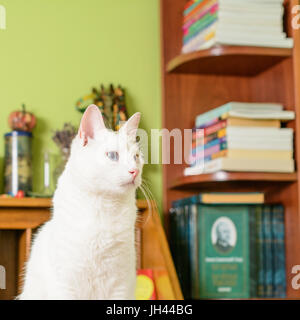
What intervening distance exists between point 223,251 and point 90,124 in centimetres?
78

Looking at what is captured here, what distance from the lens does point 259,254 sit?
4.95ft

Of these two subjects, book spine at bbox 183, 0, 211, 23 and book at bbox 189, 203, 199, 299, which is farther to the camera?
book spine at bbox 183, 0, 211, 23

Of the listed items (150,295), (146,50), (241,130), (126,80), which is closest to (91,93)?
(126,80)

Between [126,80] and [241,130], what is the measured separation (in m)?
0.41

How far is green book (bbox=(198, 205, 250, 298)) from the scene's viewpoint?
1477mm

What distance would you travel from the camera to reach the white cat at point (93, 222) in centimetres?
86

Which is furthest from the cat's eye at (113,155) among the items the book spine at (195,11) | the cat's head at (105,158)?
the book spine at (195,11)

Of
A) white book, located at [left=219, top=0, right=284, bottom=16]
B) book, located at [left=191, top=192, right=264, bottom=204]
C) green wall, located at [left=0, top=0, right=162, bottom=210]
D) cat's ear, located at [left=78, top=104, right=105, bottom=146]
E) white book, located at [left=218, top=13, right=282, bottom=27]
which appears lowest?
book, located at [left=191, top=192, right=264, bottom=204]

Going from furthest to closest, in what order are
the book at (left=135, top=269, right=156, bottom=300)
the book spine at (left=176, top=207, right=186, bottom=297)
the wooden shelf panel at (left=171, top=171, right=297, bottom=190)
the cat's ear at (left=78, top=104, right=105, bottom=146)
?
the book spine at (left=176, top=207, right=186, bottom=297), the wooden shelf panel at (left=171, top=171, right=297, bottom=190), the book at (left=135, top=269, right=156, bottom=300), the cat's ear at (left=78, top=104, right=105, bottom=146)

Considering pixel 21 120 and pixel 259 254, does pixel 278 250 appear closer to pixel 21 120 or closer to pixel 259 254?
pixel 259 254

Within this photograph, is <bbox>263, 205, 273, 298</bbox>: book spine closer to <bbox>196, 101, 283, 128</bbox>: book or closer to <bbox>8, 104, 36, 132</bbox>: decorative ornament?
<bbox>196, 101, 283, 128</bbox>: book

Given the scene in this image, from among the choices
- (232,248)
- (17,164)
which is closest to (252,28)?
(232,248)

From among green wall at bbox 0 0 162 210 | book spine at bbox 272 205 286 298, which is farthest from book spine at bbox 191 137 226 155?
book spine at bbox 272 205 286 298

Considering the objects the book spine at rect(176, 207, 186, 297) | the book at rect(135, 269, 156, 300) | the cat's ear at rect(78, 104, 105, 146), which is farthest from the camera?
the book spine at rect(176, 207, 186, 297)
